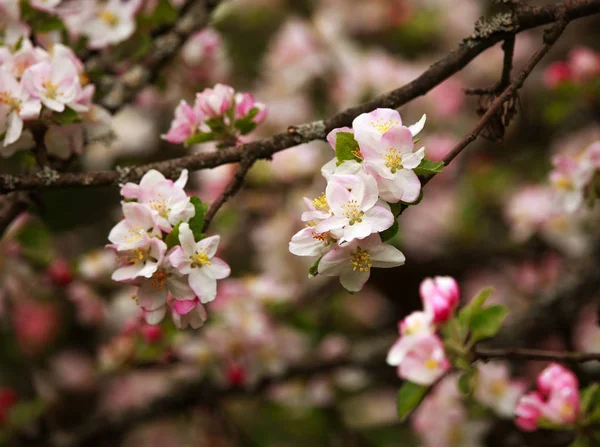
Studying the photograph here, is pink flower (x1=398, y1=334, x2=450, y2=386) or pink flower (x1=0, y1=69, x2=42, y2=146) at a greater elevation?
pink flower (x1=0, y1=69, x2=42, y2=146)

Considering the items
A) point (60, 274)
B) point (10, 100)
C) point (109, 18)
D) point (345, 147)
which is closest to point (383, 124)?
point (345, 147)

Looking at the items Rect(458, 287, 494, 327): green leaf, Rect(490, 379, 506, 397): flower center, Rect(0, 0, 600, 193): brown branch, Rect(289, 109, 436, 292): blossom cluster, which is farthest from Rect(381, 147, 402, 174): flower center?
Rect(490, 379, 506, 397): flower center

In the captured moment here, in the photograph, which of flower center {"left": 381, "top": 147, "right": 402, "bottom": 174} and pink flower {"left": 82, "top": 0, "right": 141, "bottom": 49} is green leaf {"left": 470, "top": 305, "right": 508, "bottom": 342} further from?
pink flower {"left": 82, "top": 0, "right": 141, "bottom": 49}

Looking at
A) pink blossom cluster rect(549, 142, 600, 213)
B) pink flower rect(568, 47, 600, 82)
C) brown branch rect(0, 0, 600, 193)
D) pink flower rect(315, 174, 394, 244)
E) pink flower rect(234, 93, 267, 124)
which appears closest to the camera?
pink flower rect(315, 174, 394, 244)

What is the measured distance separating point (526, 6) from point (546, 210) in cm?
114

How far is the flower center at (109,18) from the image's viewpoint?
49.2 inches

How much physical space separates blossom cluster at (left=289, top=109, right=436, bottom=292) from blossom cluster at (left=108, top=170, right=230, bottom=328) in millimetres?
118

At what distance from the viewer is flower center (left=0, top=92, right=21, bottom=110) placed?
868mm

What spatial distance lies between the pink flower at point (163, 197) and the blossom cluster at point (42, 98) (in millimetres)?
195

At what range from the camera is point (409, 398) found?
0.96 m

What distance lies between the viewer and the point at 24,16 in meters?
1.13

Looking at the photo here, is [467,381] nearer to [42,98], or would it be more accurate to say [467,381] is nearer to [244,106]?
[244,106]

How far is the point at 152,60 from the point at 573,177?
846mm

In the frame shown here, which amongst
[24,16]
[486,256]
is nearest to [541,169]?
[486,256]
